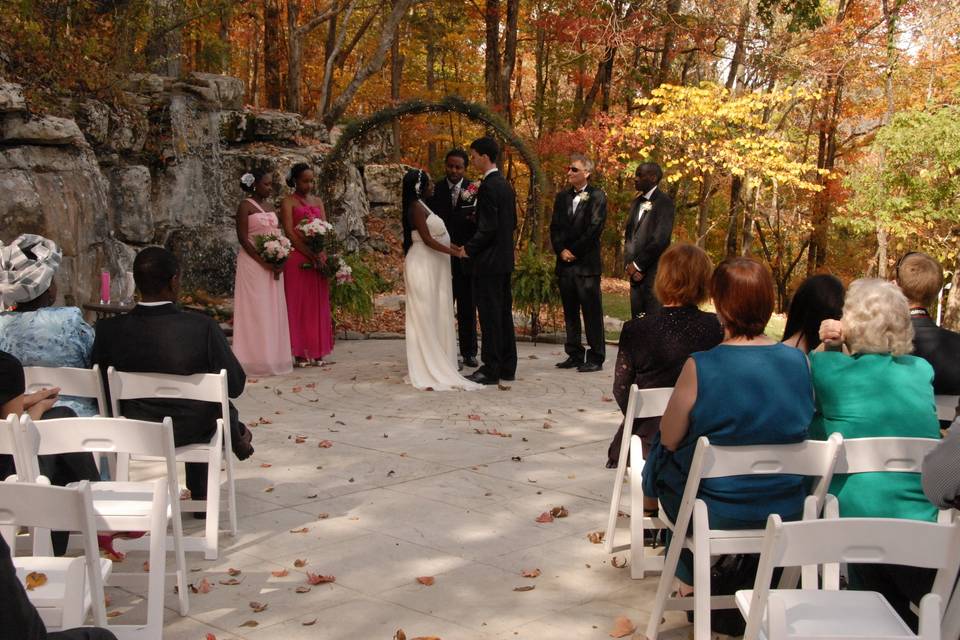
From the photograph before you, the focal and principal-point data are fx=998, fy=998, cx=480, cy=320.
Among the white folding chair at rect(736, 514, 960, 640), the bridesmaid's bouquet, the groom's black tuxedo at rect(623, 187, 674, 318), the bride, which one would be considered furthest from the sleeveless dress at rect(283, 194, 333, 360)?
the white folding chair at rect(736, 514, 960, 640)

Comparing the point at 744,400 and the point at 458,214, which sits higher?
the point at 458,214

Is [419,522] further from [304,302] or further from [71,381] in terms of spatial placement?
[304,302]

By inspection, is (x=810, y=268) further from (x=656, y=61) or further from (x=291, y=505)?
(x=291, y=505)

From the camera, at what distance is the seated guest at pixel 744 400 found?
3.74 m

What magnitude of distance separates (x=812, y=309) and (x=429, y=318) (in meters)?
5.60

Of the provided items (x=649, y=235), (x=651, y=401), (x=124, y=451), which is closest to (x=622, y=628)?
(x=651, y=401)

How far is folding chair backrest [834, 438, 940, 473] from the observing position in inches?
137

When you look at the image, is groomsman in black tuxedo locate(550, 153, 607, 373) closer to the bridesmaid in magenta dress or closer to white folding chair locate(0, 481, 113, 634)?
the bridesmaid in magenta dress

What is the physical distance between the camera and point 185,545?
4.86 meters

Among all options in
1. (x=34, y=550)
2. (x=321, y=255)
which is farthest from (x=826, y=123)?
(x=34, y=550)

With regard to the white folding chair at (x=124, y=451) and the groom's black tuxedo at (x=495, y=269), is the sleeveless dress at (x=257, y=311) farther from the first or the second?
the white folding chair at (x=124, y=451)

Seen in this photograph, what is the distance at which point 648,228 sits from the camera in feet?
32.9

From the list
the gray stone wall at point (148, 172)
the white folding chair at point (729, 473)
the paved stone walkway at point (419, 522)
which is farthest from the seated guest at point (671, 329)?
the gray stone wall at point (148, 172)

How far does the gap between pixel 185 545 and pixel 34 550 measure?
52.9 inches
